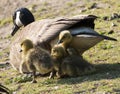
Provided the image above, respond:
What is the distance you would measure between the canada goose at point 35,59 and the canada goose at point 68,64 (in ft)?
0.70

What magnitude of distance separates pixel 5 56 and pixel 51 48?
8.16 ft

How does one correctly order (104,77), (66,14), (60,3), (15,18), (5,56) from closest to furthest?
1. (104,77)
2. (5,56)
3. (15,18)
4. (66,14)
5. (60,3)

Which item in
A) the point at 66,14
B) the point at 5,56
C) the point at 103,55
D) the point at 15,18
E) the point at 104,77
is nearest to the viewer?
the point at 104,77

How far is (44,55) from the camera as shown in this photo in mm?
7828

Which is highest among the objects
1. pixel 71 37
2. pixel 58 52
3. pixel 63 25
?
pixel 63 25

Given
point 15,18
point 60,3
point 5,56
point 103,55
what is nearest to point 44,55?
point 103,55

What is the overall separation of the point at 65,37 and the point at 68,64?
497 mm

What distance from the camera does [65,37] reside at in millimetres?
8211

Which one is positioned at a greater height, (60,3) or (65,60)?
(65,60)

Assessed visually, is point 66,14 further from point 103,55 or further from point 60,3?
point 103,55

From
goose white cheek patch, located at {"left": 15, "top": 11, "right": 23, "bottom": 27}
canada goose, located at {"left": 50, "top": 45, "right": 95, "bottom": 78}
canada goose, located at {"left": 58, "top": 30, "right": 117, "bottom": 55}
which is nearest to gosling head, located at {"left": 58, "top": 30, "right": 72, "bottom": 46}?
canada goose, located at {"left": 58, "top": 30, "right": 117, "bottom": 55}

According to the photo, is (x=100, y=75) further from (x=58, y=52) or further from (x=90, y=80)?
(x=58, y=52)

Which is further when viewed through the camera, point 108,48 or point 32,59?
point 108,48

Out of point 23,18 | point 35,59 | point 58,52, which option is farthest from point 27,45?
point 23,18
